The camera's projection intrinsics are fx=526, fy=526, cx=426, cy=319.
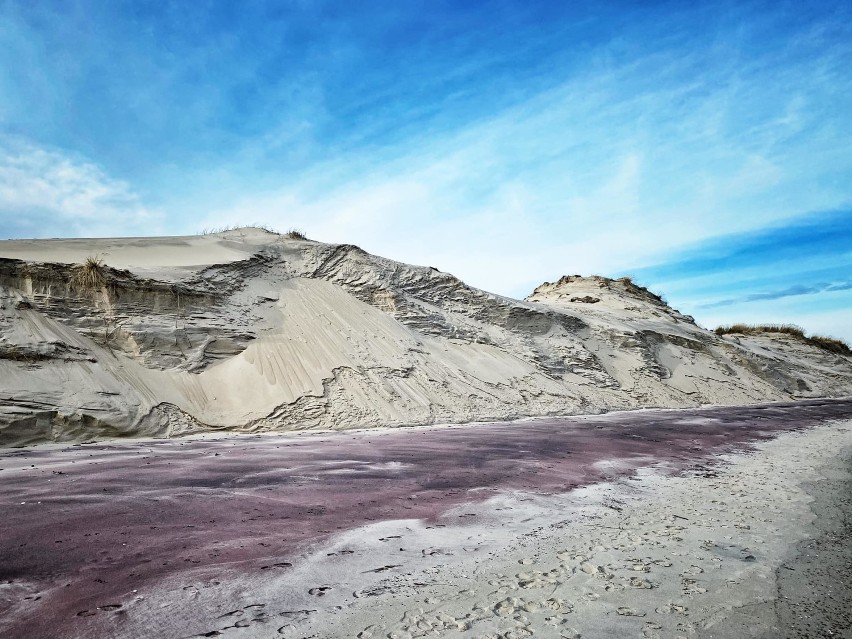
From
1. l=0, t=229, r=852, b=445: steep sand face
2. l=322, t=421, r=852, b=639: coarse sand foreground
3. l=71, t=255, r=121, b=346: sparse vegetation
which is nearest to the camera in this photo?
l=322, t=421, r=852, b=639: coarse sand foreground

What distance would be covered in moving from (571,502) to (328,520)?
2.23 meters

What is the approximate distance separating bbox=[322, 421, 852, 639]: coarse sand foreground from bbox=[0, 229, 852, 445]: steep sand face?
7.85m

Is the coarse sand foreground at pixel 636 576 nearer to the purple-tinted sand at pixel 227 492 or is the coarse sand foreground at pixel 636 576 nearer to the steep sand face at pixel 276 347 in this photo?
the purple-tinted sand at pixel 227 492

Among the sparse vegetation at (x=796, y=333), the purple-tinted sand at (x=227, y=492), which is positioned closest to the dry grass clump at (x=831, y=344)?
the sparse vegetation at (x=796, y=333)

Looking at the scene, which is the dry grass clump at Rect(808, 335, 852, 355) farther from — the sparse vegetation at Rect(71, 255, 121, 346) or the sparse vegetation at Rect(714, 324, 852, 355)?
the sparse vegetation at Rect(71, 255, 121, 346)

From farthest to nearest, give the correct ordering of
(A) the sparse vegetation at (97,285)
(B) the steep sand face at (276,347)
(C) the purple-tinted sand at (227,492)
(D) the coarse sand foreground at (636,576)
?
(A) the sparse vegetation at (97,285) < (B) the steep sand face at (276,347) < (C) the purple-tinted sand at (227,492) < (D) the coarse sand foreground at (636,576)

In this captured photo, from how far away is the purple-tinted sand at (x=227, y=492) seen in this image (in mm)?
2934

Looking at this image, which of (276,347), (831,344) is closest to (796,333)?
(831,344)

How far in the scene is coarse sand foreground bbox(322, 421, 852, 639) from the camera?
2510mm

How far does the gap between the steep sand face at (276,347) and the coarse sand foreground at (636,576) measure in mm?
7846

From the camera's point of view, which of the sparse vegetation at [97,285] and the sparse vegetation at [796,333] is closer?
the sparse vegetation at [97,285]

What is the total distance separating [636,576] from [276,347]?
11.2m

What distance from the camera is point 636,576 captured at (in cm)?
310

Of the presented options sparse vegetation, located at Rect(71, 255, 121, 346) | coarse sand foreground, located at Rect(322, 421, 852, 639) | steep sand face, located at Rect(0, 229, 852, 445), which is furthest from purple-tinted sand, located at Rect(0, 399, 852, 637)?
sparse vegetation, located at Rect(71, 255, 121, 346)
